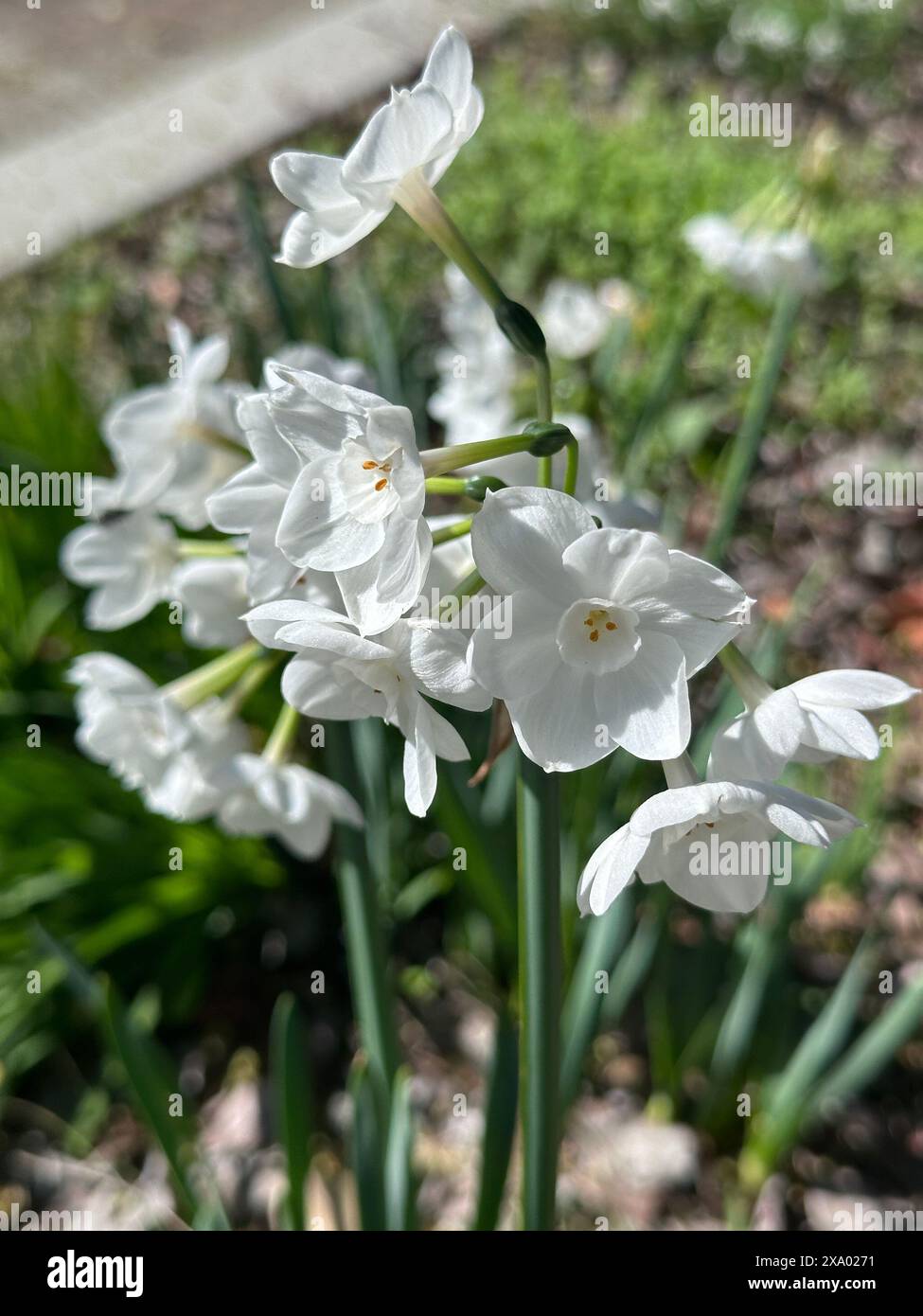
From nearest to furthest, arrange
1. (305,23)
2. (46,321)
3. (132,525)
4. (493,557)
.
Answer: (493,557)
(132,525)
(46,321)
(305,23)

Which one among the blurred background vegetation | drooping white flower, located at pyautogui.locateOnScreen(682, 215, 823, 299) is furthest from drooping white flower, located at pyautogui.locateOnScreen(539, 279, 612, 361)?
drooping white flower, located at pyautogui.locateOnScreen(682, 215, 823, 299)

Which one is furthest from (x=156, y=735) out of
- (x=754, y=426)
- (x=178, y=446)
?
(x=754, y=426)

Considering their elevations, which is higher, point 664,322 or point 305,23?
point 305,23

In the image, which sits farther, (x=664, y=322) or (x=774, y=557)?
(x=664, y=322)

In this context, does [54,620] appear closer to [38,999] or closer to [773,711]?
[38,999]

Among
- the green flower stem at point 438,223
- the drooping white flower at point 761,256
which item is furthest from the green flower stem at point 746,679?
the drooping white flower at point 761,256

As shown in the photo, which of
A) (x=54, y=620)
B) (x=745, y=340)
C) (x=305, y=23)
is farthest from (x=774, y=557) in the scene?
(x=305, y=23)

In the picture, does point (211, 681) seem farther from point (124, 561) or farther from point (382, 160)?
point (382, 160)
